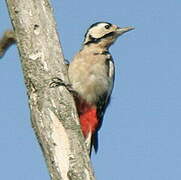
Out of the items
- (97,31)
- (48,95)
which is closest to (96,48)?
(97,31)

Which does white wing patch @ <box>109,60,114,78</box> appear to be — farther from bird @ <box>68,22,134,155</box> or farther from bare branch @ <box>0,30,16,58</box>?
bare branch @ <box>0,30,16,58</box>

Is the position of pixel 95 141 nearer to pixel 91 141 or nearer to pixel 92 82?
pixel 91 141

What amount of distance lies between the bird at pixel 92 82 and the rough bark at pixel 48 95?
1.36m

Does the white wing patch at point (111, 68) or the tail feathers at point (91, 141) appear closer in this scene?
the tail feathers at point (91, 141)

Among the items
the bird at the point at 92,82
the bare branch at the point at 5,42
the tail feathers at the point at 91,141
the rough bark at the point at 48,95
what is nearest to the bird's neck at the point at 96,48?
the bird at the point at 92,82

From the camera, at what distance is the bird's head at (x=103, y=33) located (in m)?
7.05

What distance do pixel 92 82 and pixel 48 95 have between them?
1.84 meters

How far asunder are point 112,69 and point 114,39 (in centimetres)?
64

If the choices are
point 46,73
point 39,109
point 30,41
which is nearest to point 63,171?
point 39,109

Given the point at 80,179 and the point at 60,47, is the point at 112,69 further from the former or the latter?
the point at 80,179

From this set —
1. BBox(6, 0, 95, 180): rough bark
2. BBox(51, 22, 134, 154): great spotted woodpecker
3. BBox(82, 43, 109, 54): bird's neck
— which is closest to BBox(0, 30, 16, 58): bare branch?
BBox(6, 0, 95, 180): rough bark

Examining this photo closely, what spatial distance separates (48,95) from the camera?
4.70 meters

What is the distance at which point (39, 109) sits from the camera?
4.62 meters

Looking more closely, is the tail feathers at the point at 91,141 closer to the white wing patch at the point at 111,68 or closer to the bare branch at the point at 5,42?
the white wing patch at the point at 111,68
